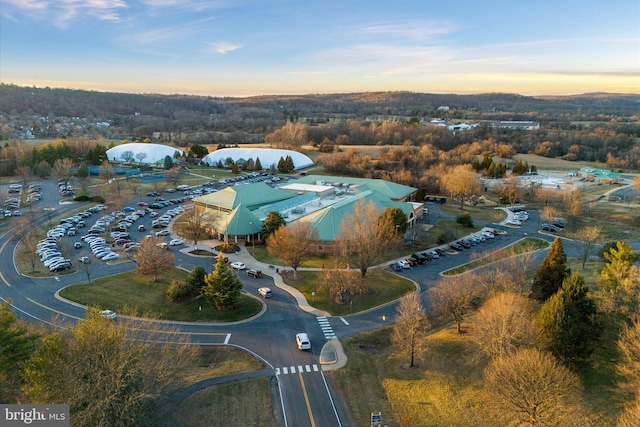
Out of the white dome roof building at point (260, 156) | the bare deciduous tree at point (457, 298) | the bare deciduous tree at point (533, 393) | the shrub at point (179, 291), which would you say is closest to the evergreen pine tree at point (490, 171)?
the white dome roof building at point (260, 156)

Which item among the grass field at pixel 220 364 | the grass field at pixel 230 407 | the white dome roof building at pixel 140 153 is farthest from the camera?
the white dome roof building at pixel 140 153

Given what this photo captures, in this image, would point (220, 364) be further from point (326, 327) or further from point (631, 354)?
point (631, 354)

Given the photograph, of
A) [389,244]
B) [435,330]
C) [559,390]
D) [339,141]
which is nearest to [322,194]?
[389,244]

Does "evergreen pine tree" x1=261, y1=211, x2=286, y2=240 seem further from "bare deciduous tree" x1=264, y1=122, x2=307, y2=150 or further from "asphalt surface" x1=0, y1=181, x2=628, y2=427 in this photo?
"bare deciduous tree" x1=264, y1=122, x2=307, y2=150

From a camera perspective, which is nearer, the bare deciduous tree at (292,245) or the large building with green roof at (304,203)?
the bare deciduous tree at (292,245)

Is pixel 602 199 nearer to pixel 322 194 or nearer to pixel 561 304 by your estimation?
pixel 322 194

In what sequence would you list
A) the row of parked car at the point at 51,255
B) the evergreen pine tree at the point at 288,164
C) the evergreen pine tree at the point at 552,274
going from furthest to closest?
the evergreen pine tree at the point at 288,164 → the row of parked car at the point at 51,255 → the evergreen pine tree at the point at 552,274

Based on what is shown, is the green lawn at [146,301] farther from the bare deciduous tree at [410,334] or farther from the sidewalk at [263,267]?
→ the bare deciduous tree at [410,334]
